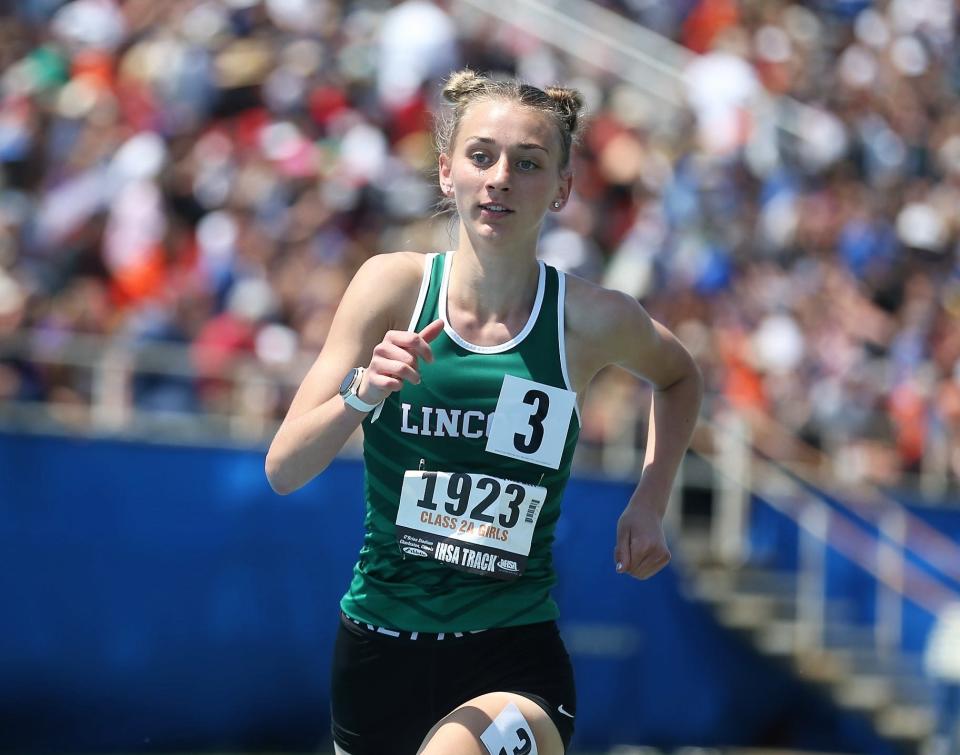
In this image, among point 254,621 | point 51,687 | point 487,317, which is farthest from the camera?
point 254,621

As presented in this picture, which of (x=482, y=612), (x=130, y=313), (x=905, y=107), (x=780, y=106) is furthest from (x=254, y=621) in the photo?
(x=905, y=107)

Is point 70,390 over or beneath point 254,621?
over

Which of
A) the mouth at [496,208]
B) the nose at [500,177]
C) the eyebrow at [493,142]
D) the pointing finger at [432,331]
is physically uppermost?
the eyebrow at [493,142]

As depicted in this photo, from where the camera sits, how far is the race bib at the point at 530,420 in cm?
409

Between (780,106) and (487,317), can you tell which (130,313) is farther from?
(780,106)

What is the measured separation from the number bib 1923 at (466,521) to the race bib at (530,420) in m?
0.09

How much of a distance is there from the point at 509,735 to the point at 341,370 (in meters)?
0.98

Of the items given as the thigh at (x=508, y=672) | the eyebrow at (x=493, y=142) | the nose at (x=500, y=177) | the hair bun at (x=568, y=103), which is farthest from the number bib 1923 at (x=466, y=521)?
the hair bun at (x=568, y=103)

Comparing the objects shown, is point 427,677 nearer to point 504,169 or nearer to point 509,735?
point 509,735

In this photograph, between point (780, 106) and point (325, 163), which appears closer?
point (325, 163)

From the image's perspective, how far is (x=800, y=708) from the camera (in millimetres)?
12344

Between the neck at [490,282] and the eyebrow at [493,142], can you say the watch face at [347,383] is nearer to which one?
the neck at [490,282]

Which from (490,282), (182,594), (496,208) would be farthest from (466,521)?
(182,594)

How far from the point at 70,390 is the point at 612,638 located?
415 cm
